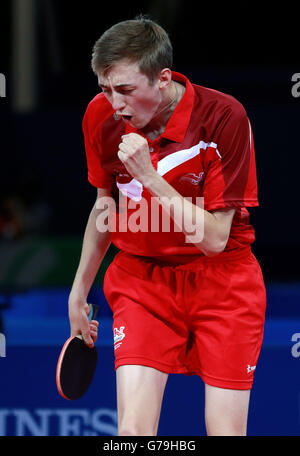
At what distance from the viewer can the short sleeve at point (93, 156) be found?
7.44 ft

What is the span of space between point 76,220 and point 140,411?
11.5ft

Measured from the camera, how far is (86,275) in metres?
2.36

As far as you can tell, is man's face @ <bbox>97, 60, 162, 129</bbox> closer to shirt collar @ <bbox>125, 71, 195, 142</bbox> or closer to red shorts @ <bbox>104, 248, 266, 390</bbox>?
shirt collar @ <bbox>125, 71, 195, 142</bbox>

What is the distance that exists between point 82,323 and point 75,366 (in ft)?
0.47

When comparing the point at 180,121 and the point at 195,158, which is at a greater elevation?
the point at 180,121

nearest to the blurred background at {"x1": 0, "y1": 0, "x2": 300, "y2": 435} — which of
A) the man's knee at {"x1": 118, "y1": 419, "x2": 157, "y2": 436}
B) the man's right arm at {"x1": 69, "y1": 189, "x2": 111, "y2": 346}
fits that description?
the man's right arm at {"x1": 69, "y1": 189, "x2": 111, "y2": 346}

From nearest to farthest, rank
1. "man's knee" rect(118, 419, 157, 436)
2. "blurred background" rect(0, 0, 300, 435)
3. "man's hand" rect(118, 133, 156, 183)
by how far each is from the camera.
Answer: "man's hand" rect(118, 133, 156, 183), "man's knee" rect(118, 419, 157, 436), "blurred background" rect(0, 0, 300, 435)

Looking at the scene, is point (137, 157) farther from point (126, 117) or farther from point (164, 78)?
point (164, 78)

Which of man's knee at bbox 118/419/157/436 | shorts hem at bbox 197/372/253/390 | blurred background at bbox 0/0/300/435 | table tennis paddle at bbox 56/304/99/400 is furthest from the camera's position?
blurred background at bbox 0/0/300/435

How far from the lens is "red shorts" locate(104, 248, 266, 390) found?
218cm

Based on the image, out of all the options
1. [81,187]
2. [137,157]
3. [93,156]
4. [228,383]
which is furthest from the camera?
[81,187]

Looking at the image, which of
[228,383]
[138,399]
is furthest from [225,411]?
[138,399]

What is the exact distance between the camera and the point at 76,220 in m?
5.51

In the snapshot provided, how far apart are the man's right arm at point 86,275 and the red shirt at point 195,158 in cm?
15
